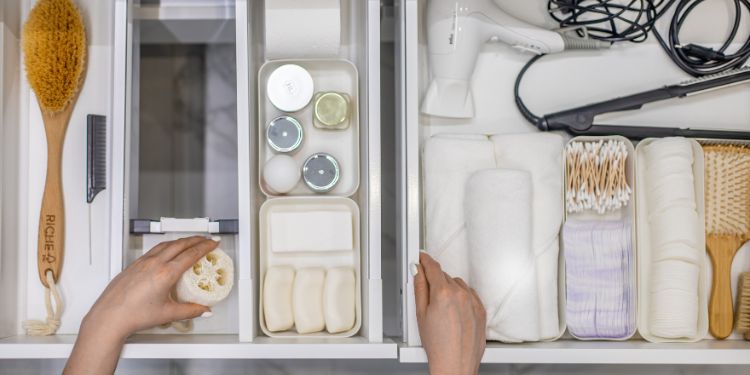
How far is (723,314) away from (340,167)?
2.17 feet

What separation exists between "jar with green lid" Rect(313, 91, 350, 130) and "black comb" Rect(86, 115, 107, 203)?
14.0 inches

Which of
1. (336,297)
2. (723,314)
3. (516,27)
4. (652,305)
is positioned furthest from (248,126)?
(723,314)

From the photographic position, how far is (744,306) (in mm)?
1006

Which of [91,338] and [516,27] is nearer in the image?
[91,338]

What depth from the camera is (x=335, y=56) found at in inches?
40.4

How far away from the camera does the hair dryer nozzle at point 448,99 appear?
102 centimetres

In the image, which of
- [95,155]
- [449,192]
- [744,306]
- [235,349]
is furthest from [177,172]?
[744,306]

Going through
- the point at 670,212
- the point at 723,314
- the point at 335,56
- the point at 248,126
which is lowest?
the point at 723,314

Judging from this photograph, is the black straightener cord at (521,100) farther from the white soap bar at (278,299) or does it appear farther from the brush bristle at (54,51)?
the brush bristle at (54,51)

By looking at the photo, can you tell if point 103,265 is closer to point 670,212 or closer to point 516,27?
point 516,27

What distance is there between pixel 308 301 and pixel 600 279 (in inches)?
17.7

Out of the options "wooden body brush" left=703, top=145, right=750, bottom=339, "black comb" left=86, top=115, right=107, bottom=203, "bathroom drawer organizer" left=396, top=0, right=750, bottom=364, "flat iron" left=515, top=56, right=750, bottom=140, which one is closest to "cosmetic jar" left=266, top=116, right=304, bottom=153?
"bathroom drawer organizer" left=396, top=0, right=750, bottom=364

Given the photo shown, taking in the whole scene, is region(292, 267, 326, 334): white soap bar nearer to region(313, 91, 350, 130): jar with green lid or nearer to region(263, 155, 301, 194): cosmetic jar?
region(263, 155, 301, 194): cosmetic jar

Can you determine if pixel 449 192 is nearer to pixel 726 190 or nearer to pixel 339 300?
pixel 339 300
